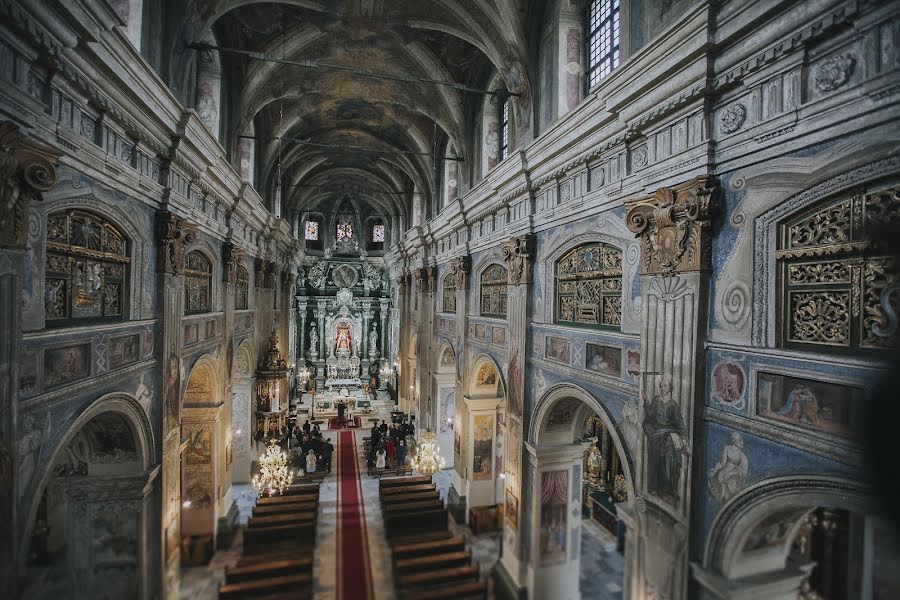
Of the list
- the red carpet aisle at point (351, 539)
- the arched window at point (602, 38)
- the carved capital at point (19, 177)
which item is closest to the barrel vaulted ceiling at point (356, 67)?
the arched window at point (602, 38)

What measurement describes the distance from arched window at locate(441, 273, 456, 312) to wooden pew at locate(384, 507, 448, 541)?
660cm

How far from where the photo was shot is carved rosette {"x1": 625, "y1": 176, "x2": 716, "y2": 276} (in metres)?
5.46

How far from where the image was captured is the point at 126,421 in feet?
24.4

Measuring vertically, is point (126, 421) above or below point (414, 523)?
above

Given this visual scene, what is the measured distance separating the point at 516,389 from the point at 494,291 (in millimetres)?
3140

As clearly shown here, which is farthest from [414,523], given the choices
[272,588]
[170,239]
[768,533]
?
[768,533]

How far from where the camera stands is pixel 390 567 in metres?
12.0

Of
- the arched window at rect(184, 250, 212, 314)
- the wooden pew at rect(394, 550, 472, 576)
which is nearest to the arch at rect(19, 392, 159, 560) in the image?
the arched window at rect(184, 250, 212, 314)

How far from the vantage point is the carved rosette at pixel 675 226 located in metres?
5.46

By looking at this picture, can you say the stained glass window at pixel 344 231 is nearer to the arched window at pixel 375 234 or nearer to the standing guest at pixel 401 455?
the arched window at pixel 375 234

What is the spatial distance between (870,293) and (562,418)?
6451mm

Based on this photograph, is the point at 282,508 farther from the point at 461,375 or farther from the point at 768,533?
the point at 768,533

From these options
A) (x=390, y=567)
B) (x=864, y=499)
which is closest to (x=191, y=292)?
(x=390, y=567)

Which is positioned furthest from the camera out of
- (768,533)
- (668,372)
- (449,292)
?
(449,292)
